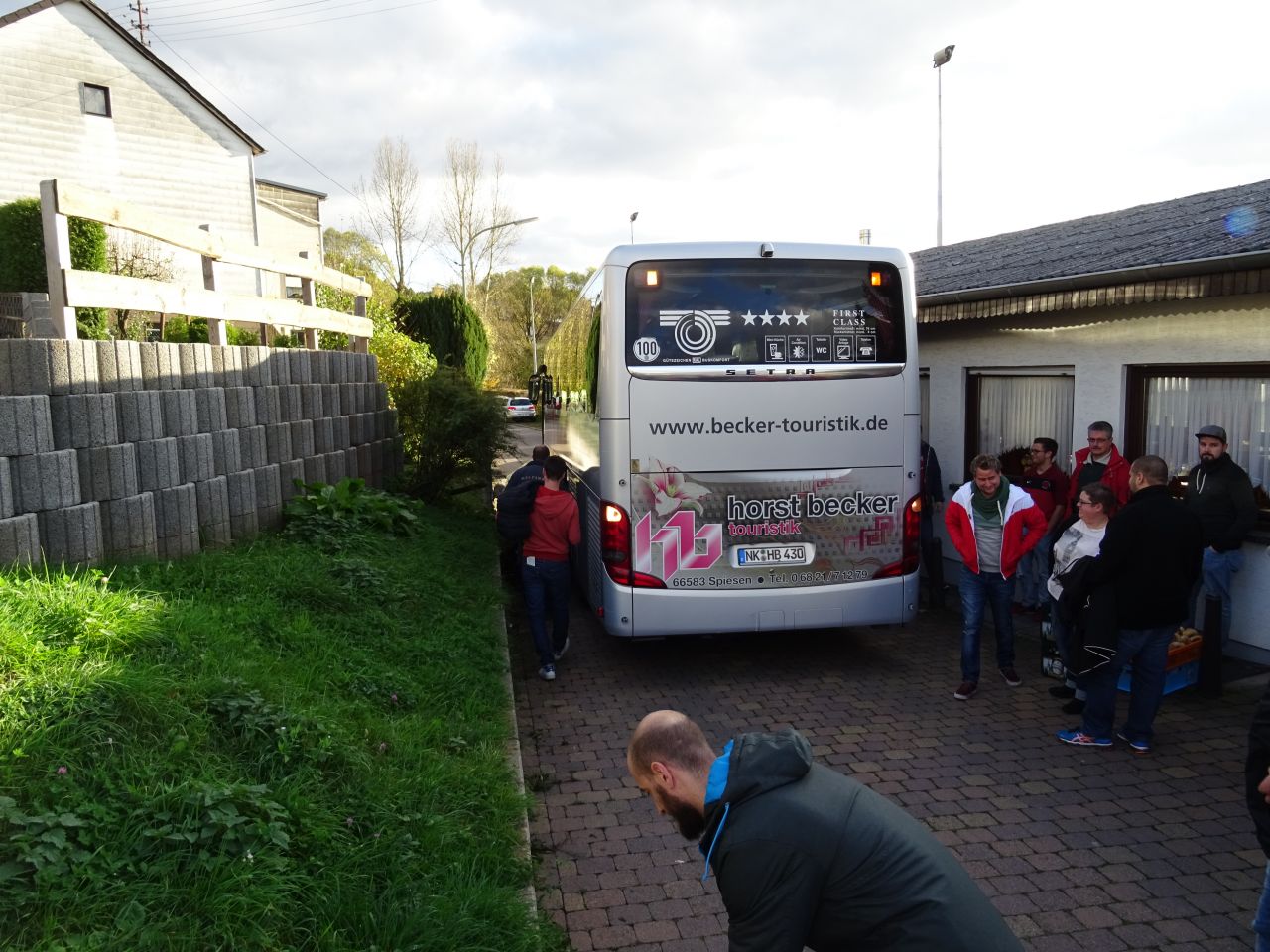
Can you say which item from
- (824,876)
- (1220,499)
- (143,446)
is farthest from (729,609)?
(824,876)

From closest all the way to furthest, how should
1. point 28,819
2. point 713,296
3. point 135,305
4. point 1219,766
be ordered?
point 28,819
point 1219,766
point 135,305
point 713,296

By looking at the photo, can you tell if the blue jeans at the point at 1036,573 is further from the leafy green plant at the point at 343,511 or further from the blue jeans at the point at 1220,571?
the leafy green plant at the point at 343,511

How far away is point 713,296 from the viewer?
7070mm

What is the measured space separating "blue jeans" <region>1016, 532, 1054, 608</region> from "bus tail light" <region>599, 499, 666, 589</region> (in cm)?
419

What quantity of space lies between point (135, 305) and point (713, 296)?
410cm

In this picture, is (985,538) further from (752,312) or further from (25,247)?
(25,247)

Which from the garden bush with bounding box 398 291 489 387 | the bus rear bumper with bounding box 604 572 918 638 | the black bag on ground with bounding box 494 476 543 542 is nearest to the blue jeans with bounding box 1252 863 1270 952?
the bus rear bumper with bounding box 604 572 918 638

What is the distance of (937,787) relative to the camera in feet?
17.6

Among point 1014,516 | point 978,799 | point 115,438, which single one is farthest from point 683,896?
point 115,438

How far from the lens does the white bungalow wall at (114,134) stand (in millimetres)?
22453

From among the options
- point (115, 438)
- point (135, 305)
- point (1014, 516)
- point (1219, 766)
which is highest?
point (135, 305)

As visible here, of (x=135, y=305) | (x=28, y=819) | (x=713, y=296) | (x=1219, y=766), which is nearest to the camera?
(x=28, y=819)

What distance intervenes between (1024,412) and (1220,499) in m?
3.07

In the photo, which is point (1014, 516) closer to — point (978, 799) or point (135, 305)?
point (978, 799)
